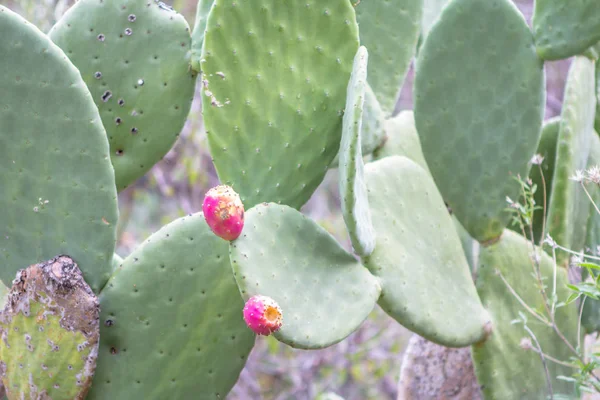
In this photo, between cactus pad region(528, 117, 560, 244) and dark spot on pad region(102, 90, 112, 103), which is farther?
cactus pad region(528, 117, 560, 244)

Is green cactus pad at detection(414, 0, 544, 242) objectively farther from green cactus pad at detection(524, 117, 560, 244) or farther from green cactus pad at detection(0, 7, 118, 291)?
green cactus pad at detection(0, 7, 118, 291)

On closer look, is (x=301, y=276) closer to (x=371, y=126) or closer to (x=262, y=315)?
(x=262, y=315)

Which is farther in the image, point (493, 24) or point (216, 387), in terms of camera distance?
point (493, 24)

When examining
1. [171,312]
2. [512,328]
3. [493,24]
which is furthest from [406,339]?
[171,312]

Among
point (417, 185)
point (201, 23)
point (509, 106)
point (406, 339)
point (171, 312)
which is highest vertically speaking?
point (201, 23)

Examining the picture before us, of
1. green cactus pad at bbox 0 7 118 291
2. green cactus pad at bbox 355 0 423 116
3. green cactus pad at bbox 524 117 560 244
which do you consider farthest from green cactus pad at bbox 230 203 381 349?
green cactus pad at bbox 524 117 560 244

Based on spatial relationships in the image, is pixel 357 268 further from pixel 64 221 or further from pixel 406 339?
pixel 406 339

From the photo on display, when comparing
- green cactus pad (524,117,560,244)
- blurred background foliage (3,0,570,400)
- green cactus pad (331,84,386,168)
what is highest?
green cactus pad (331,84,386,168)
